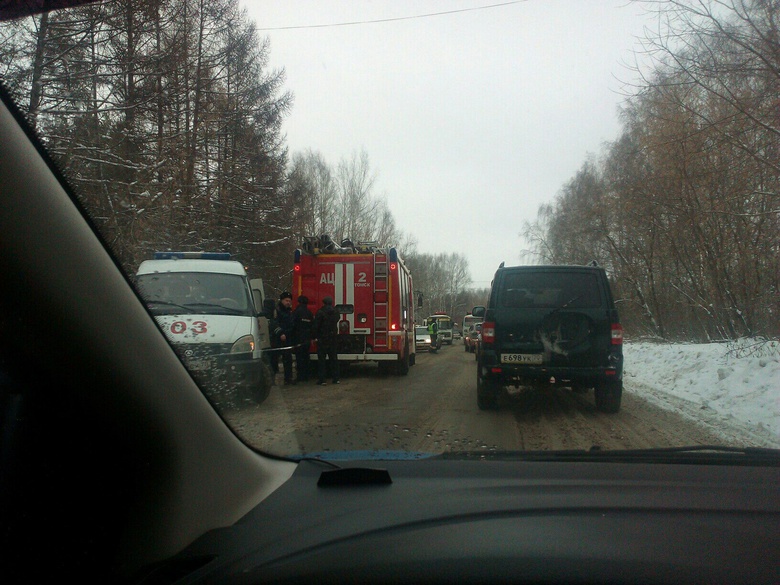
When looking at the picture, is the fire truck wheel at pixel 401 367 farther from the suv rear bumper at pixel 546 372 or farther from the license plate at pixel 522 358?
the license plate at pixel 522 358

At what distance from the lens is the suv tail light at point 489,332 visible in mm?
8797

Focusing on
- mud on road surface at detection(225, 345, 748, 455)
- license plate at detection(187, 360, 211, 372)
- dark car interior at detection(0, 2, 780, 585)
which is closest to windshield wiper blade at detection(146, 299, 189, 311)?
dark car interior at detection(0, 2, 780, 585)

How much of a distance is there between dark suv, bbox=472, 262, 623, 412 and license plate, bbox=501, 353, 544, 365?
0.01 meters

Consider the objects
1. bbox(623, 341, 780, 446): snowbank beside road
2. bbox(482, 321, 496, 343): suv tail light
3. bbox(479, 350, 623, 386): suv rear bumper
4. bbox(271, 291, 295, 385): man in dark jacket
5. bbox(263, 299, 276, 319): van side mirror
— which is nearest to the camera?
bbox(263, 299, 276, 319): van side mirror

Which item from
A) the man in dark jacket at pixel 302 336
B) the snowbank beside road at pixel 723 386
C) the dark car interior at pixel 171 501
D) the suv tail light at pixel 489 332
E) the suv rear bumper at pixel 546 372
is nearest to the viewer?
the dark car interior at pixel 171 501

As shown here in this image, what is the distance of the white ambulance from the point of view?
8.52 ft

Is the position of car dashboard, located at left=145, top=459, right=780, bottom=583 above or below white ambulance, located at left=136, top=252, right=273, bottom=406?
below

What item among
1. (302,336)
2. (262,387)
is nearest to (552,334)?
(262,387)

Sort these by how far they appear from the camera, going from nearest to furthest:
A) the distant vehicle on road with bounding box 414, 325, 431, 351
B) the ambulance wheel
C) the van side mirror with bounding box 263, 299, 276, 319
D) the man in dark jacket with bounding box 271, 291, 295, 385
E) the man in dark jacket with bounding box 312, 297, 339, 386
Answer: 1. the ambulance wheel
2. the van side mirror with bounding box 263, 299, 276, 319
3. the man in dark jacket with bounding box 271, 291, 295, 385
4. the man in dark jacket with bounding box 312, 297, 339, 386
5. the distant vehicle on road with bounding box 414, 325, 431, 351

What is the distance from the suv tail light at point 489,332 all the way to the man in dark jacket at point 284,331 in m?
2.90

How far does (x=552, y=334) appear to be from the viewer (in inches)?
→ 336

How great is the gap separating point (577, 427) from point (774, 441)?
2.04 metres

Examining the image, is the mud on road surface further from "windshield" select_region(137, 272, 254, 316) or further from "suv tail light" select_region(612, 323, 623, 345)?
"suv tail light" select_region(612, 323, 623, 345)

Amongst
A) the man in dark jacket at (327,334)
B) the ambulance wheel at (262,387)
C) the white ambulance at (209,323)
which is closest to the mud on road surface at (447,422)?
the ambulance wheel at (262,387)
